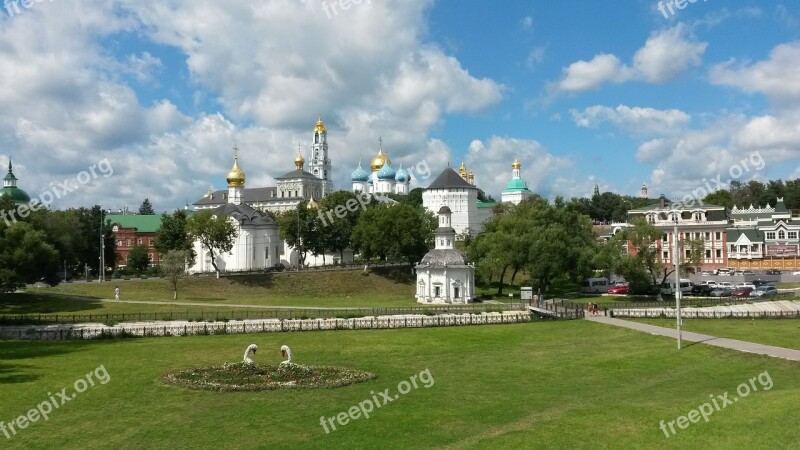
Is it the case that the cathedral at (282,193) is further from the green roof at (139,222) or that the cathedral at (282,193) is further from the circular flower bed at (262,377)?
the circular flower bed at (262,377)

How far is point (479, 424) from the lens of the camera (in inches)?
754

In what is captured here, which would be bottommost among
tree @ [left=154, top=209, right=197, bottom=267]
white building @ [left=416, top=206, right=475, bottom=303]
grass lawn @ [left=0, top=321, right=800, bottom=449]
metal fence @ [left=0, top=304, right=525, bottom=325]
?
grass lawn @ [left=0, top=321, right=800, bottom=449]

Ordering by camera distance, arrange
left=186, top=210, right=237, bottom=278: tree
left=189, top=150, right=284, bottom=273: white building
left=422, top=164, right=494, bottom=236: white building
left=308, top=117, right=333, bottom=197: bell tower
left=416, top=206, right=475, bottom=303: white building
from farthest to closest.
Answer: left=308, top=117, right=333, bottom=197: bell tower, left=422, top=164, right=494, bottom=236: white building, left=189, top=150, right=284, bottom=273: white building, left=186, top=210, right=237, bottom=278: tree, left=416, top=206, right=475, bottom=303: white building

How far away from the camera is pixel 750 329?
127 ft

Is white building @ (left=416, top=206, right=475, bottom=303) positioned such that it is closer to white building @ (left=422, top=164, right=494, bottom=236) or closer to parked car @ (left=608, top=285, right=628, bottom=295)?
parked car @ (left=608, top=285, right=628, bottom=295)

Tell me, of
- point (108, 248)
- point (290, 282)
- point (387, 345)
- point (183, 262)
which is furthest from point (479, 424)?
point (108, 248)

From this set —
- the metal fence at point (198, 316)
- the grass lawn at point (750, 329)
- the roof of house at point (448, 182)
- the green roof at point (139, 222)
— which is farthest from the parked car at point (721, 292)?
the green roof at point (139, 222)

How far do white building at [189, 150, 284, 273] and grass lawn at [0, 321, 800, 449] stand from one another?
45022mm

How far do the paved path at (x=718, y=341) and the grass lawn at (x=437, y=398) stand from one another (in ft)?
3.87

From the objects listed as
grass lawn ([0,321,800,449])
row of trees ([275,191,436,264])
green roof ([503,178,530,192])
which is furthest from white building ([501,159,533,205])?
grass lawn ([0,321,800,449])

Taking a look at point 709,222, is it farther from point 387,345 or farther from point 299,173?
point 299,173

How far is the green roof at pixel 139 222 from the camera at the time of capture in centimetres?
11356

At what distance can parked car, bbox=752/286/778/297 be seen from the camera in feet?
191

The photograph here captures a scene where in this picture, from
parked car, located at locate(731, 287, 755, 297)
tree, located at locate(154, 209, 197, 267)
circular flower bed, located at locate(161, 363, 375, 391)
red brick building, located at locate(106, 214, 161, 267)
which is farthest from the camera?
red brick building, located at locate(106, 214, 161, 267)
